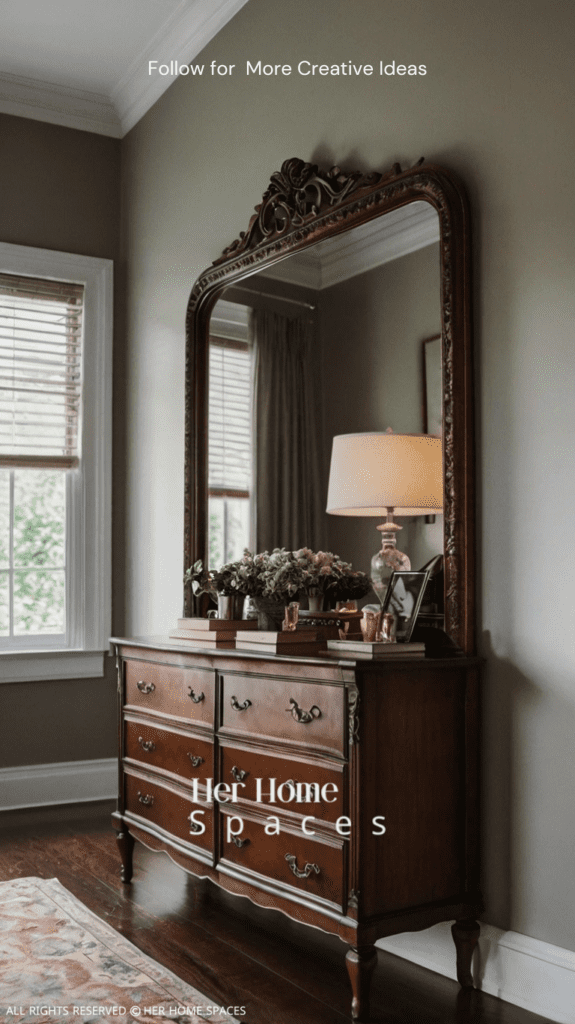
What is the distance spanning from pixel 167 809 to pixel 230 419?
1.47 meters

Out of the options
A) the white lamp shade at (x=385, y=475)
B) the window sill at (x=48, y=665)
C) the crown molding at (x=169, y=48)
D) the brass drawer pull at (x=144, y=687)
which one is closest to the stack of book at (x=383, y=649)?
the white lamp shade at (x=385, y=475)

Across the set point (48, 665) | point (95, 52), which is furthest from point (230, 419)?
point (95, 52)

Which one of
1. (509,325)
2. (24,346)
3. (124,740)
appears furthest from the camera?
(24,346)

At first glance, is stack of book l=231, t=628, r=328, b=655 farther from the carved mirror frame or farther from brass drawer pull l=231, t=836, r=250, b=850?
brass drawer pull l=231, t=836, r=250, b=850

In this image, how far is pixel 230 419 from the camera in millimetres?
3639

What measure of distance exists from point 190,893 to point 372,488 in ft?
5.01

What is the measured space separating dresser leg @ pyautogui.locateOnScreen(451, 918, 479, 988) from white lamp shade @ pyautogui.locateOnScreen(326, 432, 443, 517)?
3.54ft

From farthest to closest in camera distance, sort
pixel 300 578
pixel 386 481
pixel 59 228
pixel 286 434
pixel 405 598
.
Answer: pixel 59 228, pixel 286 434, pixel 300 578, pixel 386 481, pixel 405 598

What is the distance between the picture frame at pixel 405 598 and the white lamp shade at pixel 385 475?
0.19 m

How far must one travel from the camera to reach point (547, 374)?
2.29 m

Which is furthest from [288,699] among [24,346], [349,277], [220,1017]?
[24,346]

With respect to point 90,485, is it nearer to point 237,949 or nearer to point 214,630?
point 214,630

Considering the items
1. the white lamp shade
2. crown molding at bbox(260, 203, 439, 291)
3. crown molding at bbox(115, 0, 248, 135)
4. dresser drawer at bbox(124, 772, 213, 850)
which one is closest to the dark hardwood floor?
dresser drawer at bbox(124, 772, 213, 850)

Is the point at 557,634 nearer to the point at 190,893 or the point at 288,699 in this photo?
the point at 288,699
